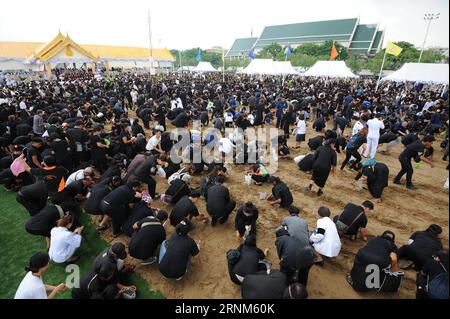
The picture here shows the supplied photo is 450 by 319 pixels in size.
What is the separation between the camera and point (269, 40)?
7425 cm

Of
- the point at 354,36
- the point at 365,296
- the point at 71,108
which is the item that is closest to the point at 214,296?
the point at 365,296

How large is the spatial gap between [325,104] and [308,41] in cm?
5890

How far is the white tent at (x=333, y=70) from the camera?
2186 cm

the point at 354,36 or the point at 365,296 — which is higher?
the point at 354,36

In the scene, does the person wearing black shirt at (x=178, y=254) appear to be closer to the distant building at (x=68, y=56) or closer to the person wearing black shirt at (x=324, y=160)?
the person wearing black shirt at (x=324, y=160)

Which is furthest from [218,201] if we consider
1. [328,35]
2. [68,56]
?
[328,35]

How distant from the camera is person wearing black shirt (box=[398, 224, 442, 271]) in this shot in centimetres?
392

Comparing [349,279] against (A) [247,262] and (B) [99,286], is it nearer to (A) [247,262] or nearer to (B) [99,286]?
(A) [247,262]

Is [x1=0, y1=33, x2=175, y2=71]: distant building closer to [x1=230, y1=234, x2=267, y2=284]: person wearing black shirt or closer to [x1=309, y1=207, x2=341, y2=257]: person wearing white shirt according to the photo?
[x1=309, y1=207, x2=341, y2=257]: person wearing white shirt

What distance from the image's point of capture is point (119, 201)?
15.9 feet

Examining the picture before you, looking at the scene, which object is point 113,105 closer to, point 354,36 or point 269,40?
point 354,36

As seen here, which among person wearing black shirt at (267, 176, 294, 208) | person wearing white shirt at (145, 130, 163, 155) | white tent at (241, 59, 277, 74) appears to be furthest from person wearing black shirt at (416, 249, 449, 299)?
white tent at (241, 59, 277, 74)

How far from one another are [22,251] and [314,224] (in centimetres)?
600

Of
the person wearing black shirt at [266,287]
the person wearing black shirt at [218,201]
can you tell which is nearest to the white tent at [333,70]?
the person wearing black shirt at [218,201]
